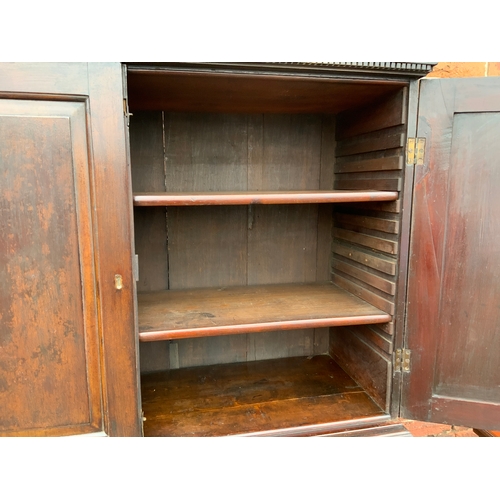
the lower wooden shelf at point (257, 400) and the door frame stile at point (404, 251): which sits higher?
the door frame stile at point (404, 251)

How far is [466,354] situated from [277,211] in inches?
32.2

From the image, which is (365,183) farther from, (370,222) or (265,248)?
(265,248)

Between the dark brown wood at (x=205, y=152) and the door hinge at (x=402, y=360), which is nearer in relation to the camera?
the door hinge at (x=402, y=360)

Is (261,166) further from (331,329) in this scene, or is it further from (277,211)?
(331,329)

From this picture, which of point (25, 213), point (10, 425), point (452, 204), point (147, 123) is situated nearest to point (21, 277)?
point (25, 213)

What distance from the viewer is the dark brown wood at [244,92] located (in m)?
0.98

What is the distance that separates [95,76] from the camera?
2.85 ft

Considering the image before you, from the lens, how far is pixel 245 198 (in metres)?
1.04

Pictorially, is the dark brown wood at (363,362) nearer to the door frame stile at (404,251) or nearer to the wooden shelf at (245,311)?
the door frame stile at (404,251)

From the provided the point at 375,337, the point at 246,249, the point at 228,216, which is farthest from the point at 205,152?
the point at 375,337

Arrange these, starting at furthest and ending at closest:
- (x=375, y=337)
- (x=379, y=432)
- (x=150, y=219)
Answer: (x=150, y=219) < (x=375, y=337) < (x=379, y=432)

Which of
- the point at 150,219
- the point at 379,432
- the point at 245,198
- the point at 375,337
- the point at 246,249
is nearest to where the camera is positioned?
the point at 245,198

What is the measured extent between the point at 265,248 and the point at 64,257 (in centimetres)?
81

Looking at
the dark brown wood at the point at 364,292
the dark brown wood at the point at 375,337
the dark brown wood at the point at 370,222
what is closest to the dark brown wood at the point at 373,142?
the dark brown wood at the point at 370,222
